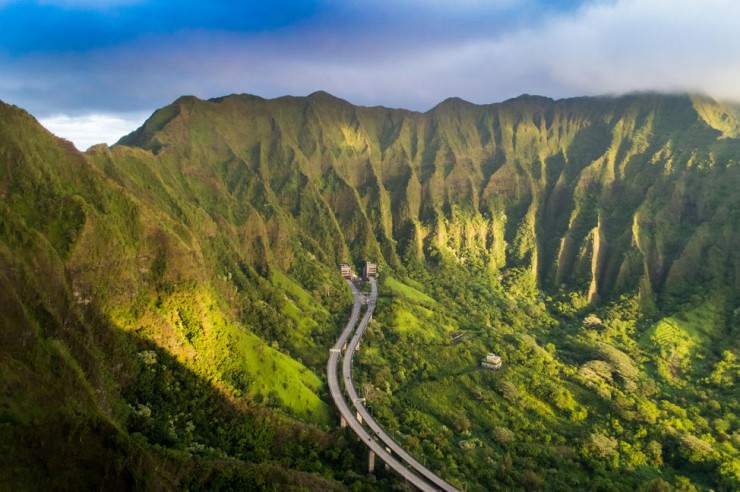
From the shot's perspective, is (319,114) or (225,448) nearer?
(225,448)

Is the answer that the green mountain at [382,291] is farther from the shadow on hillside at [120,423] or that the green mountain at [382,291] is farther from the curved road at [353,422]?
the curved road at [353,422]

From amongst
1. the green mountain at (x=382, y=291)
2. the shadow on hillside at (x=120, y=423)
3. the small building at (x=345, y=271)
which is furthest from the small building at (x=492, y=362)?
the small building at (x=345, y=271)

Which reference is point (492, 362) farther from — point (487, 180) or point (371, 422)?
point (487, 180)

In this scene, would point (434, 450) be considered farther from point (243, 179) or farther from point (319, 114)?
point (319, 114)

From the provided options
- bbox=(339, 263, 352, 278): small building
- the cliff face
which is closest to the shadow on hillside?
the cliff face

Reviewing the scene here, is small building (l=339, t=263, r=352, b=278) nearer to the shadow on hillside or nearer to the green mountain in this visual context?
the green mountain

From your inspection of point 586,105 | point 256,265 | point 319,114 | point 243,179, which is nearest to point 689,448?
point 256,265

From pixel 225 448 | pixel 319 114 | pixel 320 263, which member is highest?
pixel 319 114
